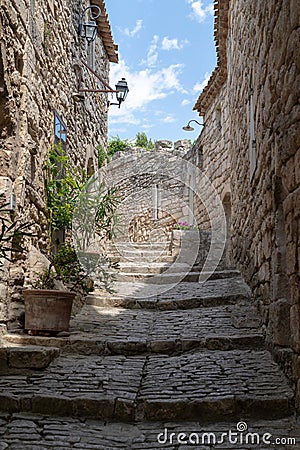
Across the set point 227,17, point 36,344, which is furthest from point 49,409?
point 227,17

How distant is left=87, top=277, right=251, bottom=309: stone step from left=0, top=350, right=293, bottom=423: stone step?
2.02m

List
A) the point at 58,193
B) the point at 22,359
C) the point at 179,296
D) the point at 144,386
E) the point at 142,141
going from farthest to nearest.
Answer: the point at 142,141 → the point at 179,296 → the point at 58,193 → the point at 22,359 → the point at 144,386

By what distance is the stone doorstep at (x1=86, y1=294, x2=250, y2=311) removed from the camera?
6.05 metres

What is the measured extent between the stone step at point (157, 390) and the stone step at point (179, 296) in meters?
2.02

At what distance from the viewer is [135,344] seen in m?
4.53

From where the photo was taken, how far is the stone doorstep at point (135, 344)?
14.2 feet

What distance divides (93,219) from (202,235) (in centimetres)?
382

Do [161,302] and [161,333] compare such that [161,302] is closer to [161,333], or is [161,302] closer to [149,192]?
[161,333]

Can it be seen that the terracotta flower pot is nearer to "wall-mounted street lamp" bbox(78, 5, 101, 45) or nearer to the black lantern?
"wall-mounted street lamp" bbox(78, 5, 101, 45)

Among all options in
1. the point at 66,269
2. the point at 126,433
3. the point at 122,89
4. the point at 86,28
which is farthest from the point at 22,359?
the point at 122,89

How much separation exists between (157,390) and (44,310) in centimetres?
155

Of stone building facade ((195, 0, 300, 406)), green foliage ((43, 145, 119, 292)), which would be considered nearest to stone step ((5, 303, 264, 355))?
stone building facade ((195, 0, 300, 406))

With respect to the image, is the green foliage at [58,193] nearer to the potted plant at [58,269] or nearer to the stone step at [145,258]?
the potted plant at [58,269]

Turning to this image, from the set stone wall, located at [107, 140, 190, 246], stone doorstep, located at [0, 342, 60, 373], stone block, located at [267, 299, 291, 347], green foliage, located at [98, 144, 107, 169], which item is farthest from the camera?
stone wall, located at [107, 140, 190, 246]
